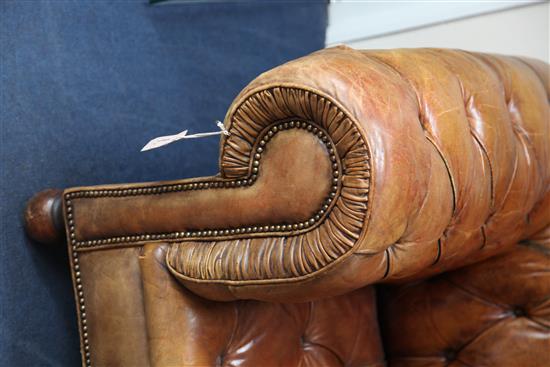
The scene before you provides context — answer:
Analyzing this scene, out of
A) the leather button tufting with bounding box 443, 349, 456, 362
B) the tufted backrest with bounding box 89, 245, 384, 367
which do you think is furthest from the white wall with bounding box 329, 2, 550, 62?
the tufted backrest with bounding box 89, 245, 384, 367

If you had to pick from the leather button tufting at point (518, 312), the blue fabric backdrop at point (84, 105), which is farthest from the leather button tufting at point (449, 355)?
the blue fabric backdrop at point (84, 105)

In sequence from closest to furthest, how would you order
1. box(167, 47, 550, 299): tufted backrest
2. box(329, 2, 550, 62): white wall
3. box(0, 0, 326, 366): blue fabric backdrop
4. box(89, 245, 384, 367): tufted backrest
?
1. box(167, 47, 550, 299): tufted backrest
2. box(89, 245, 384, 367): tufted backrest
3. box(0, 0, 326, 366): blue fabric backdrop
4. box(329, 2, 550, 62): white wall

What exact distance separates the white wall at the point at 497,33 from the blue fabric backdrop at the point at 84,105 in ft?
1.62

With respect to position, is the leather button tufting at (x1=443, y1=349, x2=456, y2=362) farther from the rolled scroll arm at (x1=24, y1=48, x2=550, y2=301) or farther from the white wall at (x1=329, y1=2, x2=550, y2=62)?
the white wall at (x1=329, y1=2, x2=550, y2=62)

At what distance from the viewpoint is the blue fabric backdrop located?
121 centimetres

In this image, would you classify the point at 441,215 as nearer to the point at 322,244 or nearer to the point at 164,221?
the point at 322,244

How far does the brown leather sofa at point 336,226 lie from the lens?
2.65ft

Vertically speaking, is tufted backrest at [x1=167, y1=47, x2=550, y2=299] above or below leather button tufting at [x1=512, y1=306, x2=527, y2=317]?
above

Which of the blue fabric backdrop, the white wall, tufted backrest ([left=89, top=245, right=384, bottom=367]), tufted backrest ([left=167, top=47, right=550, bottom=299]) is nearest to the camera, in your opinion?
tufted backrest ([left=167, top=47, right=550, bottom=299])

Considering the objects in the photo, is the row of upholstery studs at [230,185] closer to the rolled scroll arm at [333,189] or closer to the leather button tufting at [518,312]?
the rolled scroll arm at [333,189]

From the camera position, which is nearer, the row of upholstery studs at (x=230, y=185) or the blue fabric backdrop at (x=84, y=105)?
the row of upholstery studs at (x=230, y=185)

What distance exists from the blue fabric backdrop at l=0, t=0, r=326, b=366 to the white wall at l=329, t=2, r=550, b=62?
49 cm

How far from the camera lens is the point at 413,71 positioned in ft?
3.16

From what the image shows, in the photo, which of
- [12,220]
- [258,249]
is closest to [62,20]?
[12,220]
